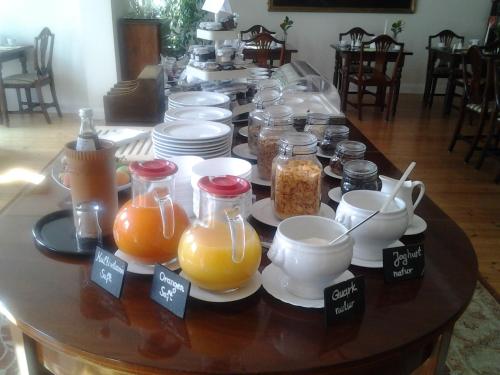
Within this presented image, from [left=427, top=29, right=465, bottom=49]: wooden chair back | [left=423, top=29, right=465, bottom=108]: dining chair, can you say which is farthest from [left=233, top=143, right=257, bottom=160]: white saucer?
[left=427, top=29, right=465, bottom=49]: wooden chair back

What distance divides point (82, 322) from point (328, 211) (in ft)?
1.74

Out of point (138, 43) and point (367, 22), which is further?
point (367, 22)

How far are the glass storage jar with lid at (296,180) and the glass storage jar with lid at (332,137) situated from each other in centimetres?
40

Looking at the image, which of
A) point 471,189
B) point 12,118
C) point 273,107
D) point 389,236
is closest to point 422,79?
point 471,189

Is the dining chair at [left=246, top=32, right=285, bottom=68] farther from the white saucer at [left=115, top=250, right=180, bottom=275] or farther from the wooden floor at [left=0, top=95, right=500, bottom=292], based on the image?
the white saucer at [left=115, top=250, right=180, bottom=275]

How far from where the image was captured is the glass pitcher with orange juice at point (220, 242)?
0.65 m

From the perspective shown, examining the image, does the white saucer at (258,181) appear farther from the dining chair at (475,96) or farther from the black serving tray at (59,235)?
the dining chair at (475,96)

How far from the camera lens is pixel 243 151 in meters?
1.34

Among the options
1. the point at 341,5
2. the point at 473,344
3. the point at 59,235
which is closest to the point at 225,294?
the point at 59,235

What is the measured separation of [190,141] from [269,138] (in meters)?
0.18

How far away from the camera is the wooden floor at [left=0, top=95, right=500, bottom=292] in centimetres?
248

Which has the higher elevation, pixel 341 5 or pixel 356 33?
pixel 341 5

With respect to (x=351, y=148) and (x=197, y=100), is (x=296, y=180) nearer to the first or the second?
(x=351, y=148)

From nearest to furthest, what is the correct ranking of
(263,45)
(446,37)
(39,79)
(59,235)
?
1. (59,235)
2. (39,79)
3. (263,45)
4. (446,37)
